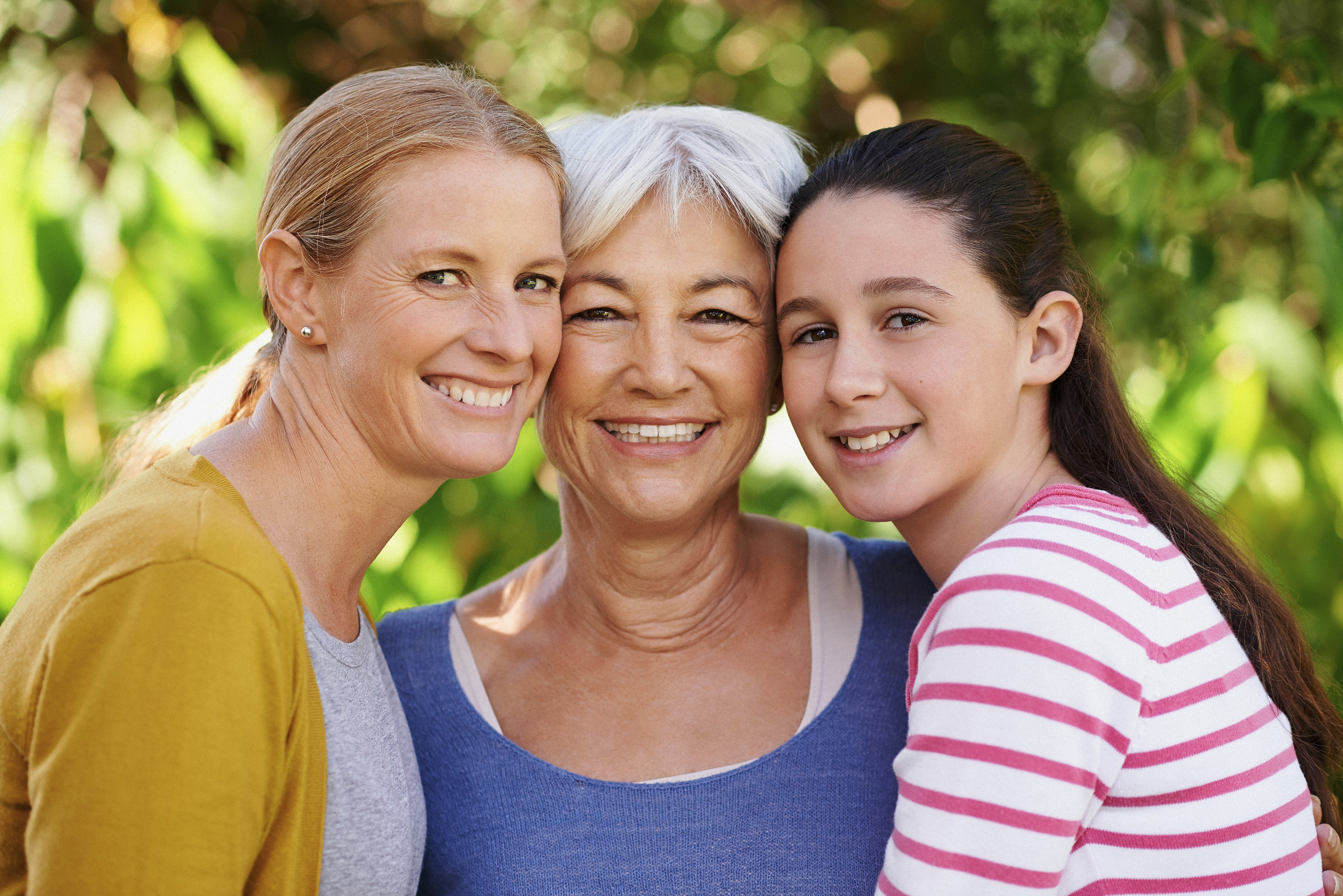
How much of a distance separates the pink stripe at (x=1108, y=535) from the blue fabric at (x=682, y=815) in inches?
21.7

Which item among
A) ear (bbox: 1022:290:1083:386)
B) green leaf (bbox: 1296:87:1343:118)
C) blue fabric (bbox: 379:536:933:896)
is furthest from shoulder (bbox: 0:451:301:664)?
green leaf (bbox: 1296:87:1343:118)

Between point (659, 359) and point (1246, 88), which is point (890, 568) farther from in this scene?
point (1246, 88)

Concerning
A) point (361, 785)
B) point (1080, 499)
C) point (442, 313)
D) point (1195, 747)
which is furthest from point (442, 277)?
point (1195, 747)

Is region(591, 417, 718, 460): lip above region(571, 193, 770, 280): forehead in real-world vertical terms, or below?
below

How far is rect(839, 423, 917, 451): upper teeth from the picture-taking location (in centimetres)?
172

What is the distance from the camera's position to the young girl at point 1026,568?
1.27m

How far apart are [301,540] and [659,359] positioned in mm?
649

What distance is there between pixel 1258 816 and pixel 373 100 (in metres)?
1.54

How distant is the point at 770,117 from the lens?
13.7 feet

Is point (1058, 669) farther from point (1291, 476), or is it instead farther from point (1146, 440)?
point (1291, 476)

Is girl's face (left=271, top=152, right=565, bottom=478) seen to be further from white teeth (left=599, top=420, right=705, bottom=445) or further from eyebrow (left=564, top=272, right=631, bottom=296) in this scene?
white teeth (left=599, top=420, right=705, bottom=445)

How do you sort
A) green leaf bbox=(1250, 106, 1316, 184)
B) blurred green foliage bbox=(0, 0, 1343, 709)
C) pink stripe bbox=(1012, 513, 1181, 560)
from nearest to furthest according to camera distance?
1. pink stripe bbox=(1012, 513, 1181, 560)
2. green leaf bbox=(1250, 106, 1316, 184)
3. blurred green foliage bbox=(0, 0, 1343, 709)

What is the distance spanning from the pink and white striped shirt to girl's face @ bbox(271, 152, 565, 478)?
72 centimetres

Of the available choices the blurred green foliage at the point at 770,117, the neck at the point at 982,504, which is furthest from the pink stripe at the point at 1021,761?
the blurred green foliage at the point at 770,117
